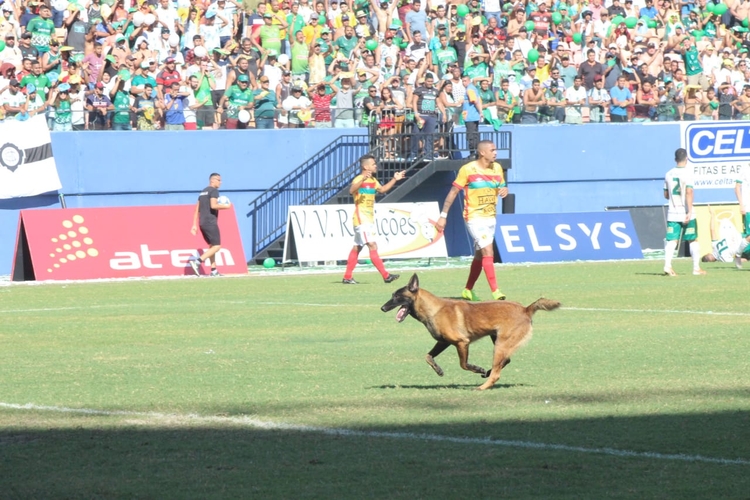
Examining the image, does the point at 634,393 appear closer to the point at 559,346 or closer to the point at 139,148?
the point at 559,346

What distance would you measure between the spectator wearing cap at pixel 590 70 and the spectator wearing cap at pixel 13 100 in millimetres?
14846

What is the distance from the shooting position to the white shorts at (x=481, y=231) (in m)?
19.0

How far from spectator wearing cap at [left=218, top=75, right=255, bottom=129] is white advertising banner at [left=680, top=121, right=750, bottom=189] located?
1255 cm

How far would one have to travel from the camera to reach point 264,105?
103 feet

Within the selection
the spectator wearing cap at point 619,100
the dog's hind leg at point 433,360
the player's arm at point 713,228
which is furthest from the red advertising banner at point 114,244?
the dog's hind leg at point 433,360

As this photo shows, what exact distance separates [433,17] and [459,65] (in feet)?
5.60

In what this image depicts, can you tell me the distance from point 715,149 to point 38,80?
60.4 feet

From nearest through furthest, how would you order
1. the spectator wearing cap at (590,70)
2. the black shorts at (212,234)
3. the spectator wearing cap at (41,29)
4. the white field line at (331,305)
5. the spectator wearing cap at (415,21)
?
1. the white field line at (331,305)
2. the black shorts at (212,234)
3. the spectator wearing cap at (41,29)
4. the spectator wearing cap at (415,21)
5. the spectator wearing cap at (590,70)

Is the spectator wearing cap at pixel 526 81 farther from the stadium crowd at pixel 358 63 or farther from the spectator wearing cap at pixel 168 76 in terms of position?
the spectator wearing cap at pixel 168 76

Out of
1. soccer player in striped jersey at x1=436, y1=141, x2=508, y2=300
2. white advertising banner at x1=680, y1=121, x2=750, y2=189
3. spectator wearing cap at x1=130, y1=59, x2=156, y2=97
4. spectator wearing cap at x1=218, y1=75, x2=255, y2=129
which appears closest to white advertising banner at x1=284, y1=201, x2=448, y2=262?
spectator wearing cap at x1=218, y1=75, x2=255, y2=129

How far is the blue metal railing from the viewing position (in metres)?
32.0

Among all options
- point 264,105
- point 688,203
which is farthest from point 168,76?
point 688,203

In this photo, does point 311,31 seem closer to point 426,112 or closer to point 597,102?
point 426,112

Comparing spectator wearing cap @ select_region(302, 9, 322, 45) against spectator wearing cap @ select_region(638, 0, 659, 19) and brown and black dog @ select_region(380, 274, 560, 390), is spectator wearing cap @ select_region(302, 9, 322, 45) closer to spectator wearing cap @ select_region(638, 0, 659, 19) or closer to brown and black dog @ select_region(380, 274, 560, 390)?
spectator wearing cap @ select_region(638, 0, 659, 19)
